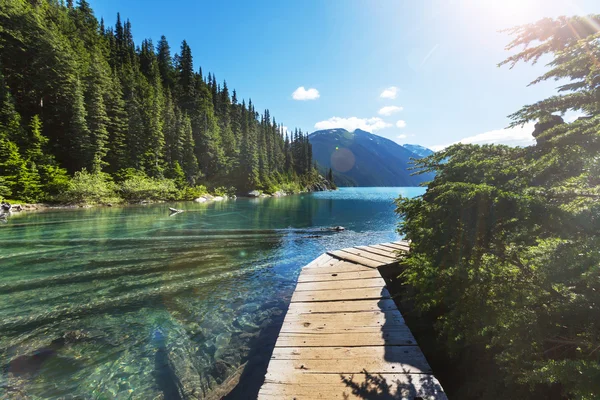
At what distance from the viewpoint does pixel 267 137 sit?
10862cm

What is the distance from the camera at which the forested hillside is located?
36.2 meters

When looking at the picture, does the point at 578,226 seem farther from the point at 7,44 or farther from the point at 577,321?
the point at 7,44

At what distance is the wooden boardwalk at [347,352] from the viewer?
294cm

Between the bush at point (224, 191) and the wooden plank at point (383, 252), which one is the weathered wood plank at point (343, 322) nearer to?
the wooden plank at point (383, 252)

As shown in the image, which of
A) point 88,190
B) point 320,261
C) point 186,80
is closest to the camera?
point 320,261

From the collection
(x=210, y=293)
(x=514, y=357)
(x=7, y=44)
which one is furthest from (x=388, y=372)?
(x=7, y=44)

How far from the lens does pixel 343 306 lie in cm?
521

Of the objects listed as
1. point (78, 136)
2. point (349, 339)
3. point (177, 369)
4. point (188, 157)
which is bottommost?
point (177, 369)

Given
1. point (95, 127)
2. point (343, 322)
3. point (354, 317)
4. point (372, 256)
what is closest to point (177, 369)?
point (343, 322)

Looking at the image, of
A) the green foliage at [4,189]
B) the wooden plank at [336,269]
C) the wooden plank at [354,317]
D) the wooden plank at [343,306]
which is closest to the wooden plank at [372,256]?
the wooden plank at [336,269]

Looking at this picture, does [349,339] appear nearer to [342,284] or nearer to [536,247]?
[342,284]

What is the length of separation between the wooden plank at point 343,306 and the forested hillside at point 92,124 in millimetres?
42112

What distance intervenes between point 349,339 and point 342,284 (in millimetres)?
2472

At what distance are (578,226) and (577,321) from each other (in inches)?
36.1
